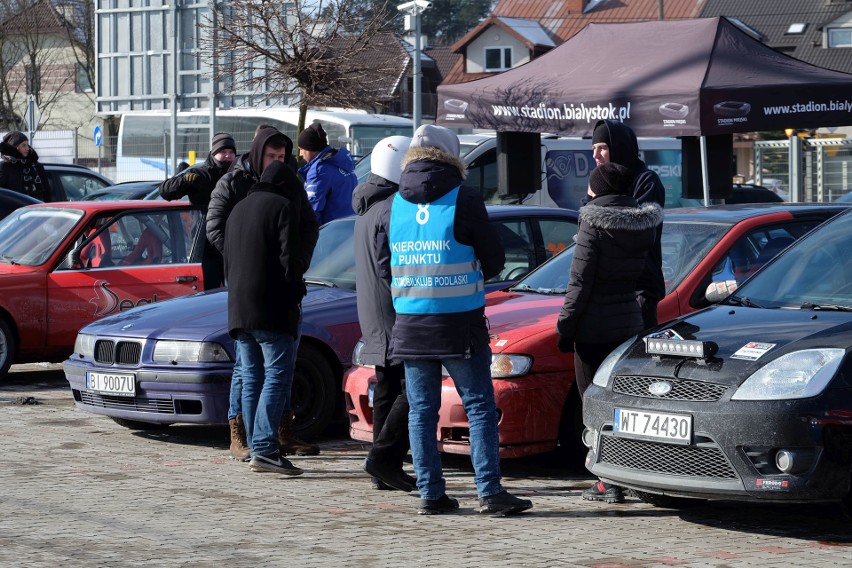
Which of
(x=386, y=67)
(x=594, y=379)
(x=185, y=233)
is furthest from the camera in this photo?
(x=386, y=67)

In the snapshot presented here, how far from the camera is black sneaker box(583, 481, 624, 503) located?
23.8 feet

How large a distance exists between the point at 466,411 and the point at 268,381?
160 cm

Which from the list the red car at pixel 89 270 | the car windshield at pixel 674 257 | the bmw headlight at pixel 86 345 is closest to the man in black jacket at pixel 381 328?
the car windshield at pixel 674 257

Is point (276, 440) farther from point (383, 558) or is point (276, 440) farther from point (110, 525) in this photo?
point (383, 558)

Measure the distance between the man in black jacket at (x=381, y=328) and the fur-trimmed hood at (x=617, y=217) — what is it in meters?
1.07

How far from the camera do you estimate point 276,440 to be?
323 inches

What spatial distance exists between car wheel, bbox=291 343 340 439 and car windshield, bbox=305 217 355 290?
0.68 m

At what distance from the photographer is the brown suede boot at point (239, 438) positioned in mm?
8625

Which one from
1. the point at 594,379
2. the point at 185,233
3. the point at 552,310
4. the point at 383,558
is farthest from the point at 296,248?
the point at 185,233

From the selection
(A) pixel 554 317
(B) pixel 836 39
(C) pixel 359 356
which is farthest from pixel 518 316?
(B) pixel 836 39

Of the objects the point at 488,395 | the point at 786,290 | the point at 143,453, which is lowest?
the point at 143,453

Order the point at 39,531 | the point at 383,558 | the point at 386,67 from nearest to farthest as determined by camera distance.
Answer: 1. the point at 383,558
2. the point at 39,531
3. the point at 386,67

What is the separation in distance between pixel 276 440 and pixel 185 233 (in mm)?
4338

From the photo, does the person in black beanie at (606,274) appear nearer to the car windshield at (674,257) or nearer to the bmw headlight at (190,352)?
the car windshield at (674,257)
